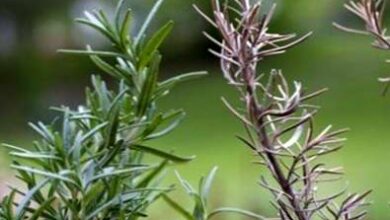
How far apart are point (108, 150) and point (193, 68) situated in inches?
328

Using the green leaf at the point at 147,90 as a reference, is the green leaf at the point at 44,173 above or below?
→ below

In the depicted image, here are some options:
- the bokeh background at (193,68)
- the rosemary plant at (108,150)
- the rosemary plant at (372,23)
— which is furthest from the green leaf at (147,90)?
the bokeh background at (193,68)

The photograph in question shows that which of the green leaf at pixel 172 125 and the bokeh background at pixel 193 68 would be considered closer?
the green leaf at pixel 172 125

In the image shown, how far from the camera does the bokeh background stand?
653cm

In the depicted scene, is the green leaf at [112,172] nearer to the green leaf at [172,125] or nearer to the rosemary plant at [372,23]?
the green leaf at [172,125]

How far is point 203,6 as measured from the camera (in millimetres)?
7770

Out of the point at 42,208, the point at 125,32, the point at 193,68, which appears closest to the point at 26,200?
the point at 42,208

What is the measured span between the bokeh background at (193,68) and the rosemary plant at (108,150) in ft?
17.0

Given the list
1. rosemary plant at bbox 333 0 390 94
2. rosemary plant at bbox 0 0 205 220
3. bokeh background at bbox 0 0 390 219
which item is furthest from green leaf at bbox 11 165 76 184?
bokeh background at bbox 0 0 390 219

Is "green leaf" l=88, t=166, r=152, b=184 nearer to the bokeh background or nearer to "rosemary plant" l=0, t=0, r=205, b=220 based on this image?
"rosemary plant" l=0, t=0, r=205, b=220

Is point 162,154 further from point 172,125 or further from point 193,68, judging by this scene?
point 193,68

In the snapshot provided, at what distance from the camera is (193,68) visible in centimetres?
884

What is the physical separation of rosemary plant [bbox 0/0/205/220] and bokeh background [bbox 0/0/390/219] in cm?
519

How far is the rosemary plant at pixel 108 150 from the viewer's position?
50 centimetres
